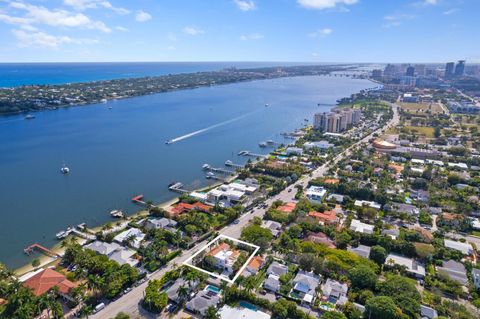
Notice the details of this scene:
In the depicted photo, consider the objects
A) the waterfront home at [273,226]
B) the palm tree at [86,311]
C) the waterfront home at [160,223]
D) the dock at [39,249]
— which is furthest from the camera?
the waterfront home at [160,223]

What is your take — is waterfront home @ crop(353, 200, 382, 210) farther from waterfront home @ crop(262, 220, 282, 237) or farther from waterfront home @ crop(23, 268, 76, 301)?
waterfront home @ crop(23, 268, 76, 301)

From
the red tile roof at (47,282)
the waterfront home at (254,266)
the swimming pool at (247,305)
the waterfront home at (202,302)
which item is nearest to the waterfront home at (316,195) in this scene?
the waterfront home at (254,266)

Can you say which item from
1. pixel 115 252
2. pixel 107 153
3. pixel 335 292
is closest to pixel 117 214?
pixel 115 252

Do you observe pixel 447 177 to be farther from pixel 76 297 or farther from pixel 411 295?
pixel 76 297

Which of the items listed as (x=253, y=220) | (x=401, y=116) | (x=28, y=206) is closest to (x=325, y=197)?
(x=253, y=220)

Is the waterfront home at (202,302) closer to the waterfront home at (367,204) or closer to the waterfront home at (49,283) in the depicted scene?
the waterfront home at (49,283)

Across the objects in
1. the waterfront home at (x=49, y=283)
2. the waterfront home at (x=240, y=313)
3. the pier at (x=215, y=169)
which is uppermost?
the pier at (x=215, y=169)
